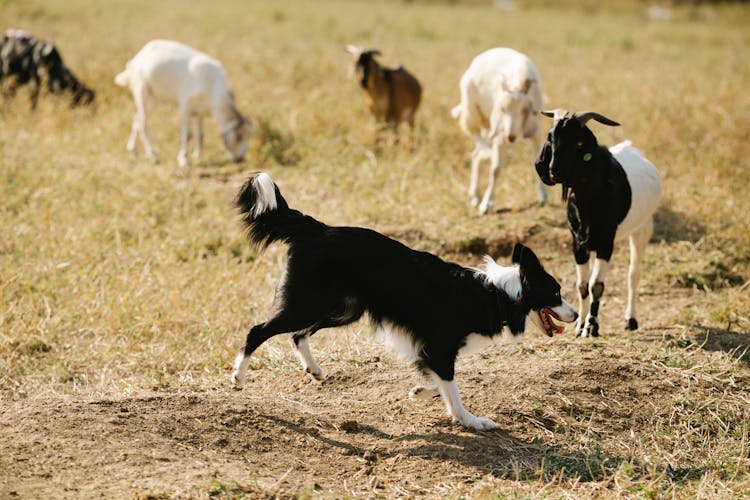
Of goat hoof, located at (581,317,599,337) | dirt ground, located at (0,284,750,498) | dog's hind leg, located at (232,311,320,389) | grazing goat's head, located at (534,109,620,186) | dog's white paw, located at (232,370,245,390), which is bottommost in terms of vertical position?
dirt ground, located at (0,284,750,498)

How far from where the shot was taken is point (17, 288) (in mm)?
7062

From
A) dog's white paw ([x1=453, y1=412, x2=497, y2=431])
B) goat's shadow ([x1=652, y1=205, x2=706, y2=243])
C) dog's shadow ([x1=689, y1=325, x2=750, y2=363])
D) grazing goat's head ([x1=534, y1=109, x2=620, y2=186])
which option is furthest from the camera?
goat's shadow ([x1=652, y1=205, x2=706, y2=243])

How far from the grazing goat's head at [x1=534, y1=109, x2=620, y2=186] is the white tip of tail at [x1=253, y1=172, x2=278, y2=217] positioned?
214cm

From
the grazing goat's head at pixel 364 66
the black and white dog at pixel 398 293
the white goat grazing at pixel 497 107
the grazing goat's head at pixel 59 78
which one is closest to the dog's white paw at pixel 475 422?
the black and white dog at pixel 398 293

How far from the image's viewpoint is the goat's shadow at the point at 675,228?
29.3 feet

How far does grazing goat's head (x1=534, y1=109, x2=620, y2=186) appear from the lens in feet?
20.2

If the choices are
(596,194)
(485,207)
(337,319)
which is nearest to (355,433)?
(337,319)

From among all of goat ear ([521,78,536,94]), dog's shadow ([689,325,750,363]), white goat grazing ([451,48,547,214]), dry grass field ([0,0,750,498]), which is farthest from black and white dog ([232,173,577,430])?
goat ear ([521,78,536,94])

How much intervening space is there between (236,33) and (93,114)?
8.18m

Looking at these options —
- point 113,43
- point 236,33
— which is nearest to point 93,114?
point 113,43

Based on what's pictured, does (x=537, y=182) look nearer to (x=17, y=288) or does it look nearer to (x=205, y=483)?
(x=17, y=288)

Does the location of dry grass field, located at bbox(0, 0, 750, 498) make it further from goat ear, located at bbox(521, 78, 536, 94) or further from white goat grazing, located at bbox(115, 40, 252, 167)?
goat ear, located at bbox(521, 78, 536, 94)

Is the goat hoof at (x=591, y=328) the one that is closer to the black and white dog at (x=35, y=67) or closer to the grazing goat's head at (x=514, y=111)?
→ the grazing goat's head at (x=514, y=111)

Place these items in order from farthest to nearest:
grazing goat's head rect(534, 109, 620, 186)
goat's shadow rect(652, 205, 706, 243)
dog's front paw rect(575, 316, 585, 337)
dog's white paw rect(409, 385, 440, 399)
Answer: goat's shadow rect(652, 205, 706, 243), dog's front paw rect(575, 316, 585, 337), grazing goat's head rect(534, 109, 620, 186), dog's white paw rect(409, 385, 440, 399)
